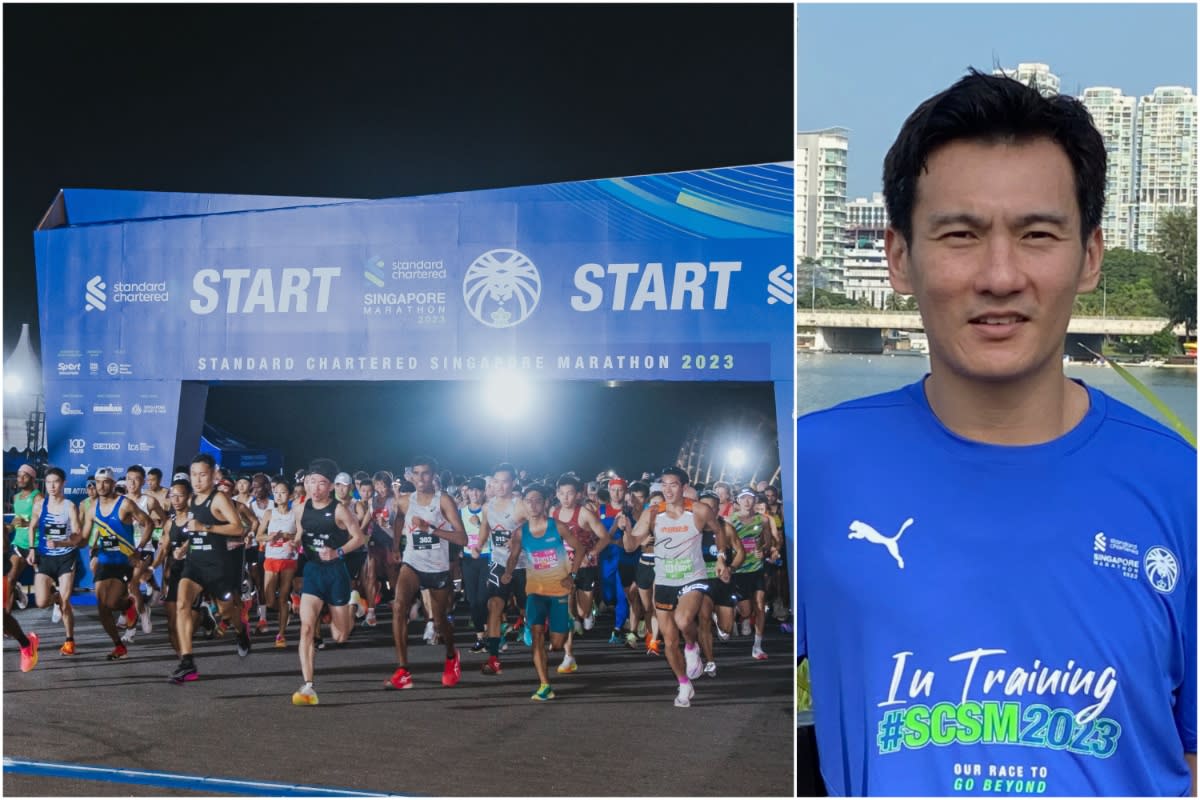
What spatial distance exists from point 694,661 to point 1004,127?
7.51 ft

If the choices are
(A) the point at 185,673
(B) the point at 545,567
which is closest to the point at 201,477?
(A) the point at 185,673

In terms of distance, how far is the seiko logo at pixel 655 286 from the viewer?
3.19m

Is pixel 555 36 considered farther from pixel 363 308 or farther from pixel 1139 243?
pixel 1139 243

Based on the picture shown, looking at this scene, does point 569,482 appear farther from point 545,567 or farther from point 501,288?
point 501,288

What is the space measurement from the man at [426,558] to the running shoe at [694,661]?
66cm

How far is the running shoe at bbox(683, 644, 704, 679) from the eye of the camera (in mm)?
3271

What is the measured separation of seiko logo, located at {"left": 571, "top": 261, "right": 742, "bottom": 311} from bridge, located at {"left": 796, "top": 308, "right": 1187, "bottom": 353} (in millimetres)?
1326

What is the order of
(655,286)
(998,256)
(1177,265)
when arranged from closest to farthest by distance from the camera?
1. (998,256)
2. (1177,265)
3. (655,286)

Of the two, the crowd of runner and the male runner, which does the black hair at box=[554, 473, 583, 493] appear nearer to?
the crowd of runner

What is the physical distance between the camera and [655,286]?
10.6 ft

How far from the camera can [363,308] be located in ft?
11.1

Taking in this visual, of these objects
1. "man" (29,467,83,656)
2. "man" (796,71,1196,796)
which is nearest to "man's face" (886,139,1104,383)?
"man" (796,71,1196,796)

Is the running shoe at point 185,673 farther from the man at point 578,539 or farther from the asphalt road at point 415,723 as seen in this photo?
the man at point 578,539

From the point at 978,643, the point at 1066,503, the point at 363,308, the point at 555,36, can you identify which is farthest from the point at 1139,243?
the point at 363,308
